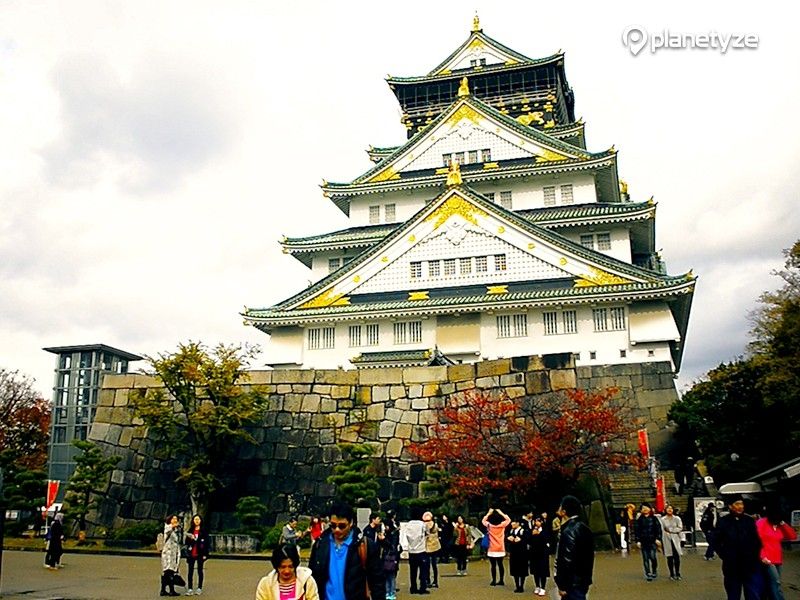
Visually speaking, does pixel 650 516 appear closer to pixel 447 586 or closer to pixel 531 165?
pixel 447 586

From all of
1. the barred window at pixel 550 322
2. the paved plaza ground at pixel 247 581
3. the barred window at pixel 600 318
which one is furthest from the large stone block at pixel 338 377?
the barred window at pixel 600 318

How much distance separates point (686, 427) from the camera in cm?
2866

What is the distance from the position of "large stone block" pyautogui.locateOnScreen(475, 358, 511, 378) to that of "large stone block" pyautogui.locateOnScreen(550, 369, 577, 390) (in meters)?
1.40

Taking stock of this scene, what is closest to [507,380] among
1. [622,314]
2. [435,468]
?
[435,468]

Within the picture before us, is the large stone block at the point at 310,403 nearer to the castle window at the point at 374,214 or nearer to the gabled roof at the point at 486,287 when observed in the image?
the gabled roof at the point at 486,287

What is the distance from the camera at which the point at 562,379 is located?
22.2 meters

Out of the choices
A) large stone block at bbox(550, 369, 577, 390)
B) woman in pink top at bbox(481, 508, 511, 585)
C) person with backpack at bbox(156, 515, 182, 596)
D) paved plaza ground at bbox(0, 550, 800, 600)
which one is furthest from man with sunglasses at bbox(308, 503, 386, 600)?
large stone block at bbox(550, 369, 577, 390)

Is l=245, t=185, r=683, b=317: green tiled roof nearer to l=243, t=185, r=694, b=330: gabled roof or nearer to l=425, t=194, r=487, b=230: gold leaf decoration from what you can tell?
l=243, t=185, r=694, b=330: gabled roof

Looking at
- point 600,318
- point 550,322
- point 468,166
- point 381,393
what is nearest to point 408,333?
point 550,322

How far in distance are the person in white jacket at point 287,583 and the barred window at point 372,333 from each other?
99.4ft

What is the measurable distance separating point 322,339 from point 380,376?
1214 cm

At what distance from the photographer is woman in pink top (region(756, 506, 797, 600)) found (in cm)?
854

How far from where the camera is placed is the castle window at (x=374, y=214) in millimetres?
41875

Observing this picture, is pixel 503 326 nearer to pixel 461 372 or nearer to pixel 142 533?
pixel 461 372
